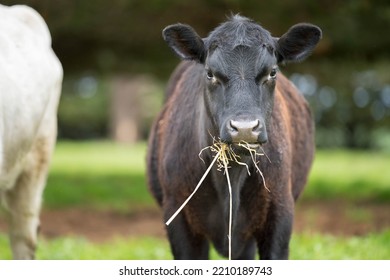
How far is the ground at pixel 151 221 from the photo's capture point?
1095 cm

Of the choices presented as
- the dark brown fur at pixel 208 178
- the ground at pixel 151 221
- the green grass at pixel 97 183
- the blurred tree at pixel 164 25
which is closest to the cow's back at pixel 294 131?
the dark brown fur at pixel 208 178

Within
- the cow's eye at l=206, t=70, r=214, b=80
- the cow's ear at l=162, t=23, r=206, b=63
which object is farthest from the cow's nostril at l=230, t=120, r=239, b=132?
the cow's ear at l=162, t=23, r=206, b=63

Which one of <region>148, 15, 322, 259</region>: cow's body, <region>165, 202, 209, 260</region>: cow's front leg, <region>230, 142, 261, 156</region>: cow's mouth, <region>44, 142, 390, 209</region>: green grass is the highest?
<region>230, 142, 261, 156</region>: cow's mouth

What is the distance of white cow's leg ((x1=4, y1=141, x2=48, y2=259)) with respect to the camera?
24.4ft

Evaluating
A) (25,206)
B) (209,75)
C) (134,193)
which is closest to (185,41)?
(209,75)

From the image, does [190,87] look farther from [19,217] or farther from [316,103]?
[316,103]

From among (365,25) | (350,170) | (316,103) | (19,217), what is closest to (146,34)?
(365,25)

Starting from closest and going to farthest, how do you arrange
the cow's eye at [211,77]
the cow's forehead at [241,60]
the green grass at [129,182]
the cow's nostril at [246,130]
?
the cow's nostril at [246,130]
the cow's forehead at [241,60]
the cow's eye at [211,77]
the green grass at [129,182]

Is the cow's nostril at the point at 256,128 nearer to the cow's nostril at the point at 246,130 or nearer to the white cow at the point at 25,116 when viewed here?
the cow's nostril at the point at 246,130

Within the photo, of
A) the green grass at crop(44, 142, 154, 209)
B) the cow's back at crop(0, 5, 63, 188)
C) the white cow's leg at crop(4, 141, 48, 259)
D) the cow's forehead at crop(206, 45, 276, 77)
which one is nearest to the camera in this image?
the cow's forehead at crop(206, 45, 276, 77)

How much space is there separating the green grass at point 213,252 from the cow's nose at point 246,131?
2.57 meters

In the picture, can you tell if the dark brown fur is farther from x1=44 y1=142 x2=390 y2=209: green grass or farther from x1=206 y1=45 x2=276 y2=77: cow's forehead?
x1=44 y1=142 x2=390 y2=209: green grass

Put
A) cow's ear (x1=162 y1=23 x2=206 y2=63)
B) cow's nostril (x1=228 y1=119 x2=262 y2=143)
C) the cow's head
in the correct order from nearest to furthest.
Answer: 1. cow's nostril (x1=228 y1=119 x2=262 y2=143)
2. the cow's head
3. cow's ear (x1=162 y1=23 x2=206 y2=63)

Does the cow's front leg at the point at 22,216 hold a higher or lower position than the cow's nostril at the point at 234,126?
lower
